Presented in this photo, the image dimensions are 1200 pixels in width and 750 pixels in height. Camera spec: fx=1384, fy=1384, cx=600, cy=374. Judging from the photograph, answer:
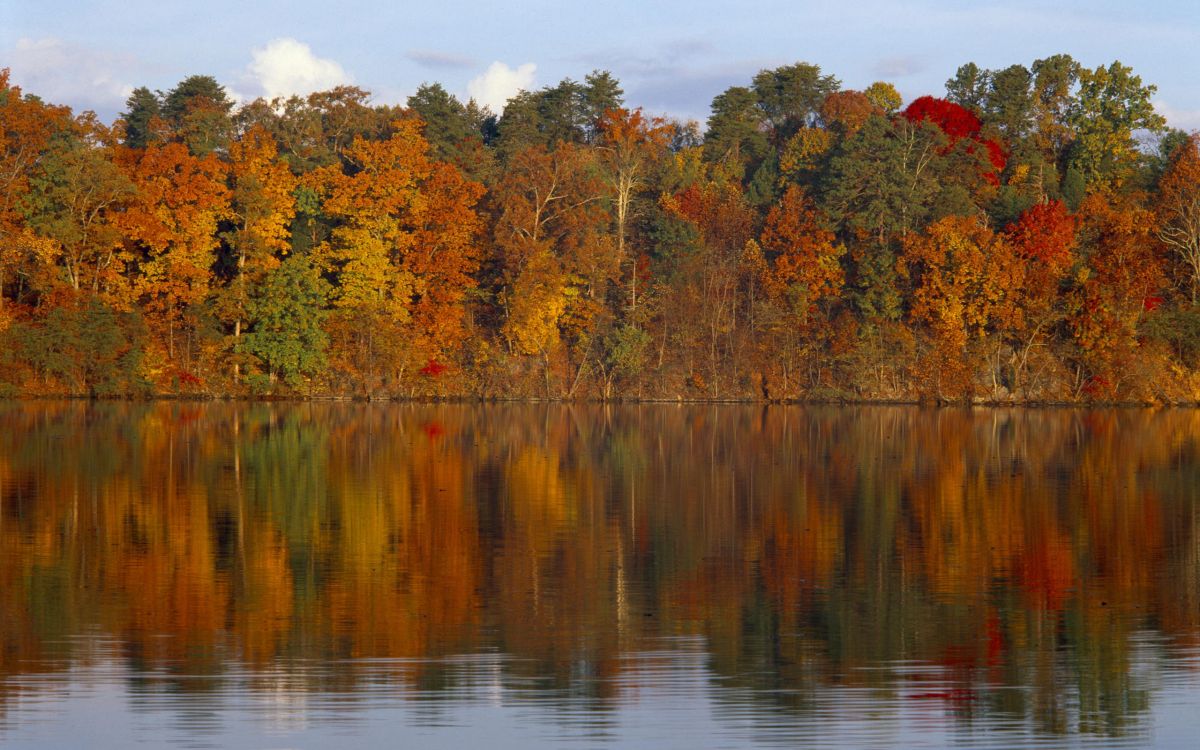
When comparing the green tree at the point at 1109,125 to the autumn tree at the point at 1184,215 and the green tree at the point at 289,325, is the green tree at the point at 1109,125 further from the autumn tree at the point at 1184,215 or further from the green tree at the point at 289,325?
the green tree at the point at 289,325

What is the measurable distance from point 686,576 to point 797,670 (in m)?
3.99

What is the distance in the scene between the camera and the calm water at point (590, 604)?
28.7 feet

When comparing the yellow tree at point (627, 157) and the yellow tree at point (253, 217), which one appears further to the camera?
the yellow tree at point (627, 157)

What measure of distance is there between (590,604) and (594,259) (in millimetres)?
46502

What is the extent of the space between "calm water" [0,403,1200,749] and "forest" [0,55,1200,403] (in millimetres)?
27356

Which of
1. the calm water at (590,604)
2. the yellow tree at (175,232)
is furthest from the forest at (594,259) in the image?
the calm water at (590,604)

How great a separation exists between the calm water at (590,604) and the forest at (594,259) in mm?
27356

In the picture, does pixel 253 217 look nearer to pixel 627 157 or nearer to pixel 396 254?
pixel 396 254

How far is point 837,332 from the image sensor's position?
59.2 meters

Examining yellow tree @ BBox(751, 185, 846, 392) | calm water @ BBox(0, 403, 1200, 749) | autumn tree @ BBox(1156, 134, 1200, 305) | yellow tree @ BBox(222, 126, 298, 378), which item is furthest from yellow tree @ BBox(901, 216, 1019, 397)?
calm water @ BBox(0, 403, 1200, 749)

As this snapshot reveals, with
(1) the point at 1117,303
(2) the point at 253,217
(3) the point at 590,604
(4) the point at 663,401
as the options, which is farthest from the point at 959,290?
(3) the point at 590,604

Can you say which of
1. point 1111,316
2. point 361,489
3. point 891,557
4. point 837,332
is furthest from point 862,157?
point 891,557

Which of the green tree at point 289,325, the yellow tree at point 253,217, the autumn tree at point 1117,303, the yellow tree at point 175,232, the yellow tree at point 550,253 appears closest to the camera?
the yellow tree at point 175,232

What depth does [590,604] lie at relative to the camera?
40.5 ft
